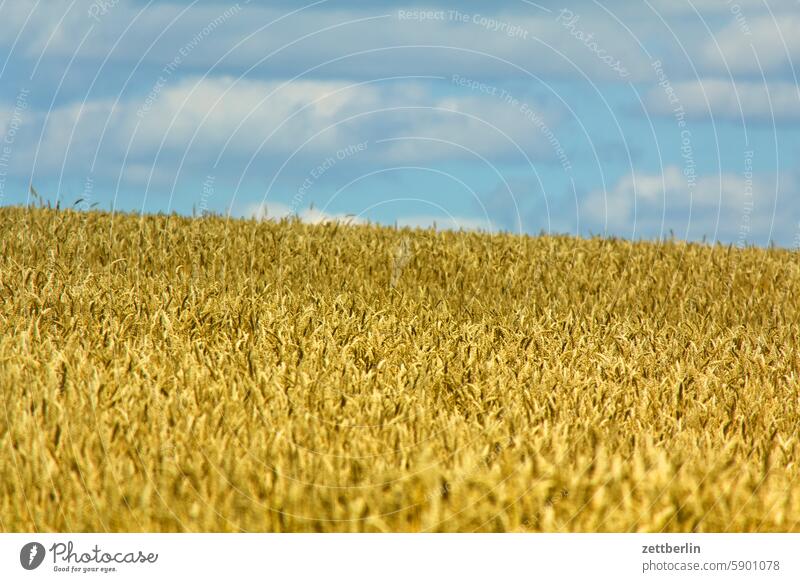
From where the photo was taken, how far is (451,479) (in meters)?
3.24

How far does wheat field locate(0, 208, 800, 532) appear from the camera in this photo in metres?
3.20

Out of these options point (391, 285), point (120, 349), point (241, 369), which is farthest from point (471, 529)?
point (391, 285)
